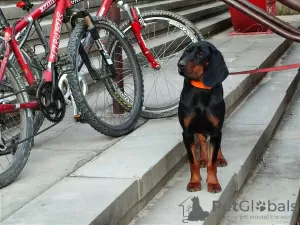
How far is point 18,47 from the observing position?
13.0 ft

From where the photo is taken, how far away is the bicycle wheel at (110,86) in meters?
4.29

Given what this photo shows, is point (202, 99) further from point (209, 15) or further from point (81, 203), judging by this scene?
point (209, 15)

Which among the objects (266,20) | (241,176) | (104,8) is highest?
(104,8)

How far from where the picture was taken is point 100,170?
12.3ft

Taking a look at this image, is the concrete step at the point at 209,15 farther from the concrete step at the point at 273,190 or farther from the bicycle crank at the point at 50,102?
the bicycle crank at the point at 50,102

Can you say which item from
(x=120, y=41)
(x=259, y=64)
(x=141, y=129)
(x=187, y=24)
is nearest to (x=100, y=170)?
(x=141, y=129)

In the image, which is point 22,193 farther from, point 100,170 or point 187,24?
point 187,24

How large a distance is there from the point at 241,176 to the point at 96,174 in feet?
3.93

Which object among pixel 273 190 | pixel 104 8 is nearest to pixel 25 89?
pixel 104 8

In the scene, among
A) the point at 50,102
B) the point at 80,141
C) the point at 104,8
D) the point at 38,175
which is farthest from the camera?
the point at 104,8

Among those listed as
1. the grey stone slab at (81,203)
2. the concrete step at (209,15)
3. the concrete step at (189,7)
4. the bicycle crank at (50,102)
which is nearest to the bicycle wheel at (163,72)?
the bicycle crank at (50,102)

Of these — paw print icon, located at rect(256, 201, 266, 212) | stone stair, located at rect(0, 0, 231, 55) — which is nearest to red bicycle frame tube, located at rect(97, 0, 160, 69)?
paw print icon, located at rect(256, 201, 266, 212)

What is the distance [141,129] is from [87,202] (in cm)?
162
